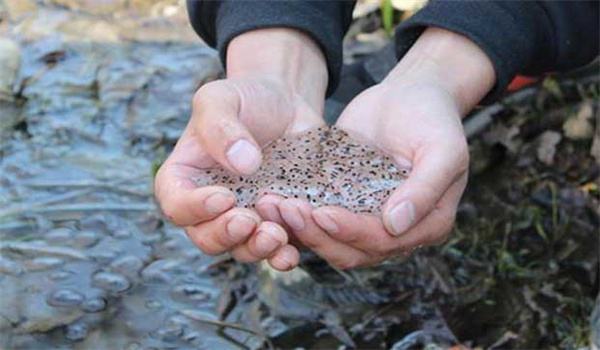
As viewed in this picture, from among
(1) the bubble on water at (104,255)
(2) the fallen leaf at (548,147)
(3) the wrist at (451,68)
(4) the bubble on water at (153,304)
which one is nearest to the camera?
(3) the wrist at (451,68)

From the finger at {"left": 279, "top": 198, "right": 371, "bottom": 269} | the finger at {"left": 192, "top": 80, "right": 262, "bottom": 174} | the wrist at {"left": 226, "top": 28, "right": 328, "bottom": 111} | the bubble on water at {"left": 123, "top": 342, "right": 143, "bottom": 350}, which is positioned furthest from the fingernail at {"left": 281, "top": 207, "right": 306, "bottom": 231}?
the bubble on water at {"left": 123, "top": 342, "right": 143, "bottom": 350}

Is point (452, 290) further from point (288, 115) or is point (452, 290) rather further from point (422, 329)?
point (288, 115)

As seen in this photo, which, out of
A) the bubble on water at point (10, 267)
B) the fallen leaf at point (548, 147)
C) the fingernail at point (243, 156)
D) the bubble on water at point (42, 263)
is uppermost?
the fingernail at point (243, 156)

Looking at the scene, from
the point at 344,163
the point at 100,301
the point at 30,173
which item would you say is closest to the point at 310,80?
the point at 344,163

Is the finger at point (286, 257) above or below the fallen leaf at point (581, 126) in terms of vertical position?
above

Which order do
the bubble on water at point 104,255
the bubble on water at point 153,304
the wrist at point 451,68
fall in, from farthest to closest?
the bubble on water at point 104,255 < the bubble on water at point 153,304 < the wrist at point 451,68

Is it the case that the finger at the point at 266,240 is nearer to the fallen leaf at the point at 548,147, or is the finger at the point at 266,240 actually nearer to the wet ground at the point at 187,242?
the wet ground at the point at 187,242


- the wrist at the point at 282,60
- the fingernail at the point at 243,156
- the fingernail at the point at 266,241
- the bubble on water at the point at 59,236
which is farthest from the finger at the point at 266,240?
the bubble on water at the point at 59,236
